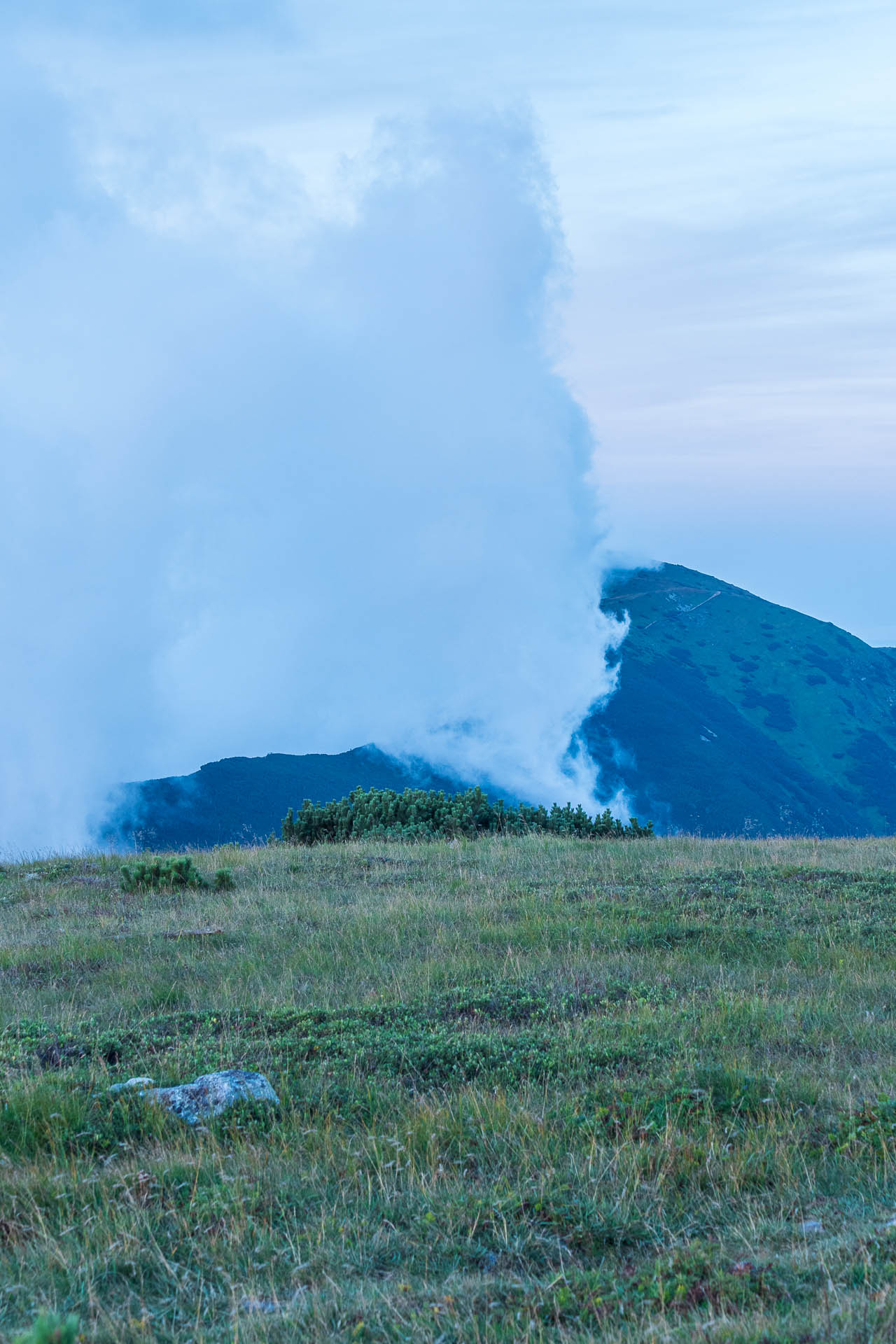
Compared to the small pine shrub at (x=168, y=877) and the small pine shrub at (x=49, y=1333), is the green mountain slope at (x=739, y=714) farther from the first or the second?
the small pine shrub at (x=49, y=1333)

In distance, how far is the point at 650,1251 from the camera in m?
3.96

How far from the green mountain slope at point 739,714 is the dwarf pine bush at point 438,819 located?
130ft

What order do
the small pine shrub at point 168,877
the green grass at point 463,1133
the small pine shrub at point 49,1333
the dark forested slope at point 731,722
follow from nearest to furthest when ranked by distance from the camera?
1. the small pine shrub at point 49,1333
2. the green grass at point 463,1133
3. the small pine shrub at point 168,877
4. the dark forested slope at point 731,722

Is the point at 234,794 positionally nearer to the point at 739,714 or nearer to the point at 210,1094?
the point at 210,1094

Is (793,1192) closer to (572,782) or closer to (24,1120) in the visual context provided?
(24,1120)

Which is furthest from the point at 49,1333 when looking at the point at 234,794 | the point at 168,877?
the point at 234,794

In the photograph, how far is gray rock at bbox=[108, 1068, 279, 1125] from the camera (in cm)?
544

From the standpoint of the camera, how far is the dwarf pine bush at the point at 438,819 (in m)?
19.5

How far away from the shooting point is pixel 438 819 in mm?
19875

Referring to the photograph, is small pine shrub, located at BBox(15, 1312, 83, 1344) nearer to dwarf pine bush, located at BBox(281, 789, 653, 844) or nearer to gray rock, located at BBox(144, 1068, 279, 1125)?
gray rock, located at BBox(144, 1068, 279, 1125)

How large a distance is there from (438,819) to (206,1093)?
47.1ft

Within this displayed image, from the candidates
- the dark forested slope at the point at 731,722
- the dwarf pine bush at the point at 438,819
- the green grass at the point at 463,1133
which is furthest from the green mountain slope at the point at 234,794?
the green grass at the point at 463,1133

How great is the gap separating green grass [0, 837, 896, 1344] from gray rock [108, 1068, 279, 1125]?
0.11 m

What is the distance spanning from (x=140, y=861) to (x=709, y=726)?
64701mm
